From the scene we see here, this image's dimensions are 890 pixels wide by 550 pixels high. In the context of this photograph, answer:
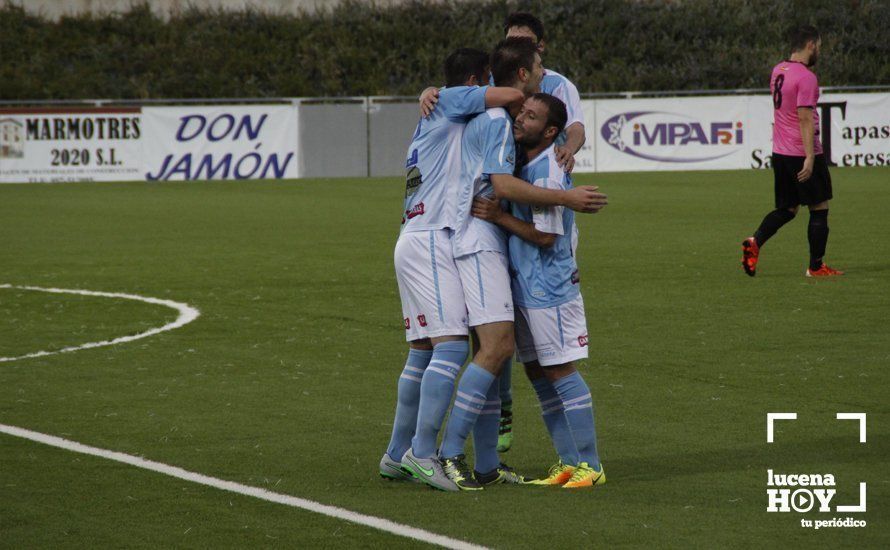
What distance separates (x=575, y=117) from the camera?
7098mm

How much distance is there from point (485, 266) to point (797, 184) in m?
8.26

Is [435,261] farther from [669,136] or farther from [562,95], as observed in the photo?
[669,136]

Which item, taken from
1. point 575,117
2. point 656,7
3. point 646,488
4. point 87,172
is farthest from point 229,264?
point 656,7

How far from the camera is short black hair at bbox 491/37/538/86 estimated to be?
249 inches

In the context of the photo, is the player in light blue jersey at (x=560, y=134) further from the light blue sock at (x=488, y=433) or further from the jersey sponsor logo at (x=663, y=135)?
the jersey sponsor logo at (x=663, y=135)

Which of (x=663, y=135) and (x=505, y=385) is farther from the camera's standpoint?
(x=663, y=135)

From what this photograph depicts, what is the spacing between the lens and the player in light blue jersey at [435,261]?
6207 millimetres

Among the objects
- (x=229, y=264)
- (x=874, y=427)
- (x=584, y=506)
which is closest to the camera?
(x=584, y=506)

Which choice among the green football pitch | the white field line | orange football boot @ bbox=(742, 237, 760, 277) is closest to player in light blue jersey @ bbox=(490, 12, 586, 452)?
the green football pitch

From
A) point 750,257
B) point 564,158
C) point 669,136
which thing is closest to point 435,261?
point 564,158

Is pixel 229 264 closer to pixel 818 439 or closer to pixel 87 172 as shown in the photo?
pixel 818 439

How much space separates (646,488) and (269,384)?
3.29m

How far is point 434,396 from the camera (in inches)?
244

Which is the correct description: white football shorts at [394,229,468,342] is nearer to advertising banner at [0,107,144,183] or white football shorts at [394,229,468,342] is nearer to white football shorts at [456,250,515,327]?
white football shorts at [456,250,515,327]
